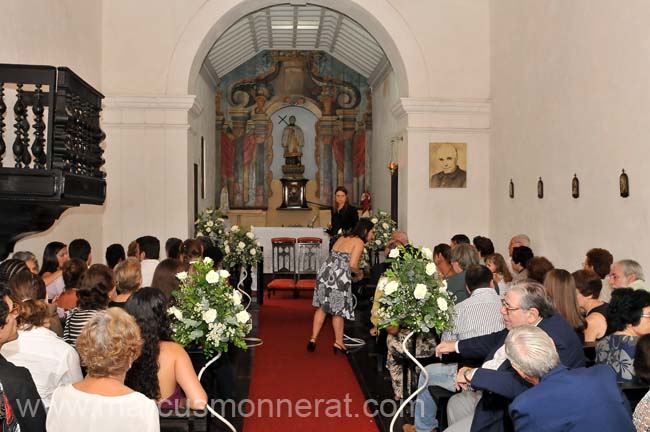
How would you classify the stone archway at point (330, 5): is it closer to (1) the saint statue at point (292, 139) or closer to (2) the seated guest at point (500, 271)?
(2) the seated guest at point (500, 271)

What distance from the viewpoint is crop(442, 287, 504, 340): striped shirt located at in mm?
5629

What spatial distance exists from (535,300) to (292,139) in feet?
60.8

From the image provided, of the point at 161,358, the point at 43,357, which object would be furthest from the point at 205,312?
the point at 43,357

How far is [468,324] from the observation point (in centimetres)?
571

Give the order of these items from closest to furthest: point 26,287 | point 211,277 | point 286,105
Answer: point 26,287, point 211,277, point 286,105

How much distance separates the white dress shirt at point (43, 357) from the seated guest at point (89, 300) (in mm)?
692

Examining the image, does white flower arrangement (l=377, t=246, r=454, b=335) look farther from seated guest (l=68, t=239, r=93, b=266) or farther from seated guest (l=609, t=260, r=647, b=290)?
seated guest (l=68, t=239, r=93, b=266)

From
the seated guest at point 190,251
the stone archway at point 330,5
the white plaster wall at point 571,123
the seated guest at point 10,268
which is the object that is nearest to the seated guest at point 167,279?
the seated guest at point 10,268

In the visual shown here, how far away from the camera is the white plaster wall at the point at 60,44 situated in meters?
8.43

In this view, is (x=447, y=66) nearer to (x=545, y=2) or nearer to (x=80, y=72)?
(x=545, y=2)

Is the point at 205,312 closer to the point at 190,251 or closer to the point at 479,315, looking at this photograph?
the point at 479,315

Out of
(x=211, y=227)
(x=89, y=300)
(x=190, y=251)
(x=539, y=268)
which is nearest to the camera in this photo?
(x=89, y=300)

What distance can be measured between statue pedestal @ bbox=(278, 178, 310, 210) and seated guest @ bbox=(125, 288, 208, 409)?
17.7m

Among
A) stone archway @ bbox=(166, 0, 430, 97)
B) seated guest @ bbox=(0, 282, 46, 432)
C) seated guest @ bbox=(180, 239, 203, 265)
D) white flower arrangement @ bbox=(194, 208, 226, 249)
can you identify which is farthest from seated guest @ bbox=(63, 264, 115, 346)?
white flower arrangement @ bbox=(194, 208, 226, 249)
